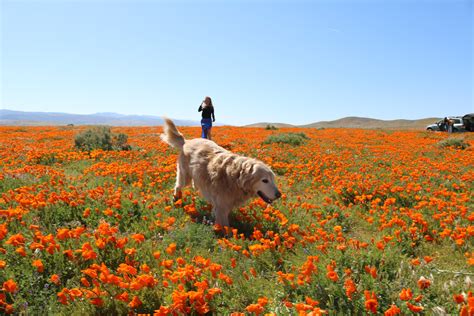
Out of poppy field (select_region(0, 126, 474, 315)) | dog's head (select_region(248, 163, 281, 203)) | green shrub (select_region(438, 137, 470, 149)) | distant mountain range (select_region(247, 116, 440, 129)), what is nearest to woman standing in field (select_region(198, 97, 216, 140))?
poppy field (select_region(0, 126, 474, 315))

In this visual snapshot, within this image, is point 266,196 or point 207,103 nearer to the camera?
point 266,196

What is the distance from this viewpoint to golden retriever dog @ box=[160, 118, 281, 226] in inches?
190

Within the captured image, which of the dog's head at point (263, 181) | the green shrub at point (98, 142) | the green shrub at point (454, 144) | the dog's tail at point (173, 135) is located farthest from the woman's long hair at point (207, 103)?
the green shrub at point (454, 144)

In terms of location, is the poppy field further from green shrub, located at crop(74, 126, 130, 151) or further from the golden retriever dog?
green shrub, located at crop(74, 126, 130, 151)

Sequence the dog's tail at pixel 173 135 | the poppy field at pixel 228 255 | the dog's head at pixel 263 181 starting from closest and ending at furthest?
the poppy field at pixel 228 255 < the dog's head at pixel 263 181 < the dog's tail at pixel 173 135

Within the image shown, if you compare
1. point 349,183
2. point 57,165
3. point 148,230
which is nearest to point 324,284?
point 148,230

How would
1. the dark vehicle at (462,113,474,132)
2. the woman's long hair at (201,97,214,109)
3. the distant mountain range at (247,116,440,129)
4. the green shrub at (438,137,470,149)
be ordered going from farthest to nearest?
1. the distant mountain range at (247,116,440,129)
2. the dark vehicle at (462,113,474,132)
3. the green shrub at (438,137,470,149)
4. the woman's long hair at (201,97,214,109)

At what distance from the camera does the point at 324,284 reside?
2.97m

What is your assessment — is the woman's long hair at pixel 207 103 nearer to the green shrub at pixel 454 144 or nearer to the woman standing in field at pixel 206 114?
the woman standing in field at pixel 206 114

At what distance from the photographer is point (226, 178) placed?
5199mm

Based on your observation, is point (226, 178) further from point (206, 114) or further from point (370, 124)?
point (370, 124)

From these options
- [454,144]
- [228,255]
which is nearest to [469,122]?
[454,144]

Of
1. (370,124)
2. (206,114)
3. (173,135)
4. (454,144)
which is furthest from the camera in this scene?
(370,124)

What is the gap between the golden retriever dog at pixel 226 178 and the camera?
4.84m
